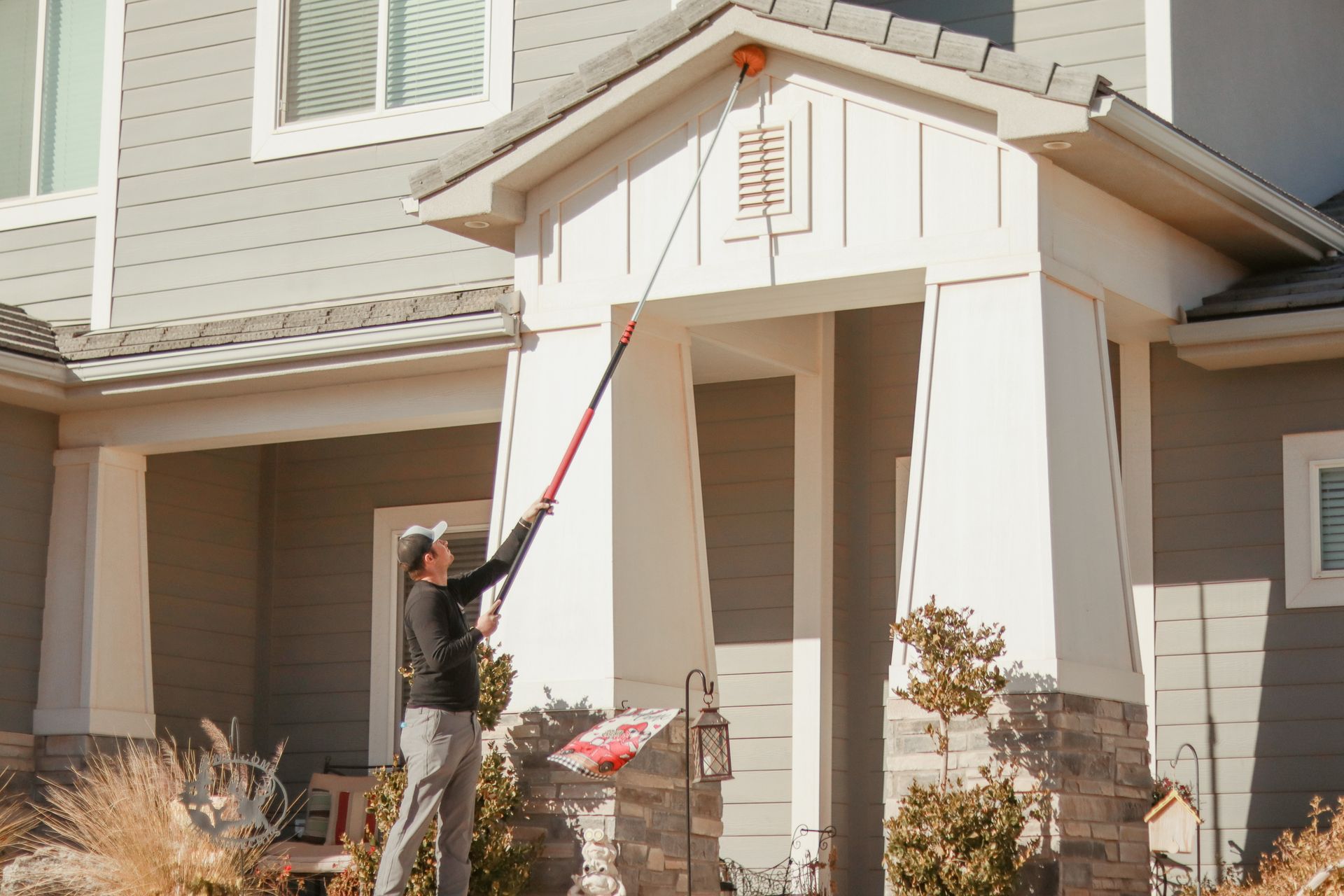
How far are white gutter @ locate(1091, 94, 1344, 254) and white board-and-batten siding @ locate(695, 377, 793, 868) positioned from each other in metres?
2.80

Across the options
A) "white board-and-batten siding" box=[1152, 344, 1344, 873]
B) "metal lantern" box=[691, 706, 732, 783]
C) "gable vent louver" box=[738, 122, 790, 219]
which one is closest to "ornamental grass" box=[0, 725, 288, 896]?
"metal lantern" box=[691, 706, 732, 783]

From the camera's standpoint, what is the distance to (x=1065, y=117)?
24.9 feet

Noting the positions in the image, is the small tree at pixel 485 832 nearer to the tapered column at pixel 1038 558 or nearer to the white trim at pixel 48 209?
the tapered column at pixel 1038 558

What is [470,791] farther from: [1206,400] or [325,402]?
[1206,400]

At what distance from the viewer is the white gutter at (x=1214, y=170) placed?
7613mm

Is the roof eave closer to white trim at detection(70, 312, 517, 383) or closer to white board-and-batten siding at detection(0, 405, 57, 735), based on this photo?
white trim at detection(70, 312, 517, 383)

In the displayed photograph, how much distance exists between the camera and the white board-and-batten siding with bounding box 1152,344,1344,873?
8.78m

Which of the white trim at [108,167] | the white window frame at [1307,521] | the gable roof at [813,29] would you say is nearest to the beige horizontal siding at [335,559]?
the white trim at [108,167]

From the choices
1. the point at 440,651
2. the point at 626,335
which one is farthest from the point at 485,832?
the point at 626,335

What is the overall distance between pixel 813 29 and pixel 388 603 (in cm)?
514

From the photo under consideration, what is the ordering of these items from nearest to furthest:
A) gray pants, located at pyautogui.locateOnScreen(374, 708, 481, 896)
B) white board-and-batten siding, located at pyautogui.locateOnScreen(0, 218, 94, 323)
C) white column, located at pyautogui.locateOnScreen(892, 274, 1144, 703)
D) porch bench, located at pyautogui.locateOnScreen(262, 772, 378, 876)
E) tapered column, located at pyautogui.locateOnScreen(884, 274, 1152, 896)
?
1. gray pants, located at pyautogui.locateOnScreen(374, 708, 481, 896)
2. tapered column, located at pyautogui.locateOnScreen(884, 274, 1152, 896)
3. white column, located at pyautogui.locateOnScreen(892, 274, 1144, 703)
4. porch bench, located at pyautogui.locateOnScreen(262, 772, 378, 876)
5. white board-and-batten siding, located at pyautogui.locateOnScreen(0, 218, 94, 323)

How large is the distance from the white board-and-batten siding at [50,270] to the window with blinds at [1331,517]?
762 cm

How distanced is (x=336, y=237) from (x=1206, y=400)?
5200mm

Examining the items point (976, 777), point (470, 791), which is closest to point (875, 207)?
point (976, 777)
